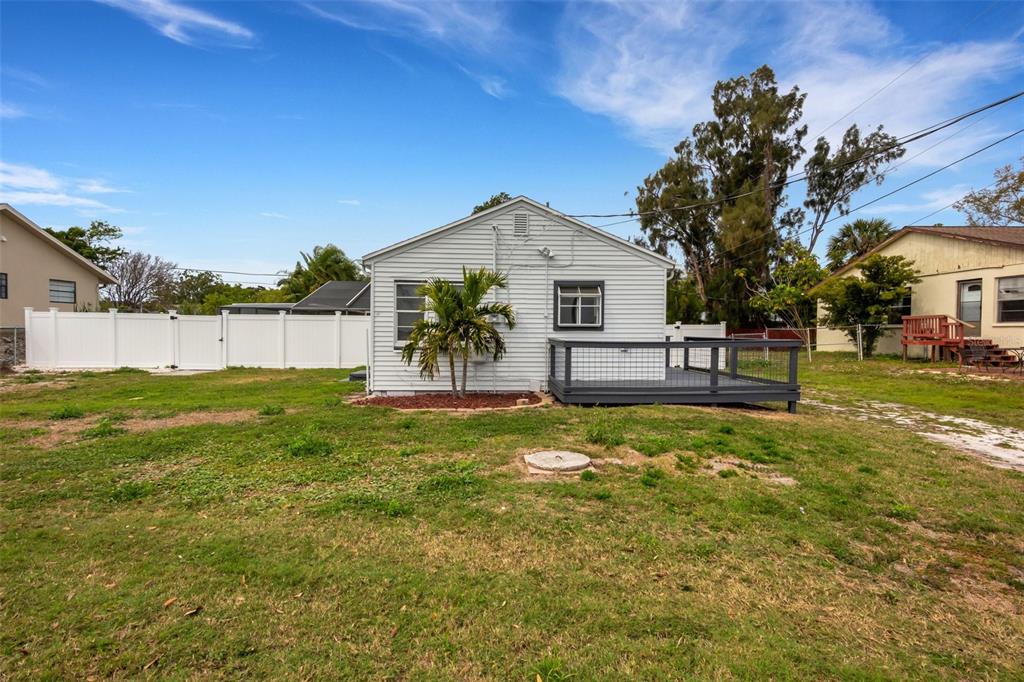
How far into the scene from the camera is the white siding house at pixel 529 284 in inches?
386

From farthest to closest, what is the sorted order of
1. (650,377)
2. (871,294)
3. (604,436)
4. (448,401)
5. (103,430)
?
(871,294), (650,377), (448,401), (103,430), (604,436)

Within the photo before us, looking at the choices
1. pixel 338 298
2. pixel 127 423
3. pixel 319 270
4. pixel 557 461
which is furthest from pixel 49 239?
pixel 557 461

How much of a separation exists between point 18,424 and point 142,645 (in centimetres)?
705

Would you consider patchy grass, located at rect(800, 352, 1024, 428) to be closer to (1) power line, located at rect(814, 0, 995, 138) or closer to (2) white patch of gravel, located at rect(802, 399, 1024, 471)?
(2) white patch of gravel, located at rect(802, 399, 1024, 471)

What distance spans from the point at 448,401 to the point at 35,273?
21348 mm

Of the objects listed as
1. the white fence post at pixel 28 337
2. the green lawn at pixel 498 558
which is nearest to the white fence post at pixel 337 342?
the white fence post at pixel 28 337

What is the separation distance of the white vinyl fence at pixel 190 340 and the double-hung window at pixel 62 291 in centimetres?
683

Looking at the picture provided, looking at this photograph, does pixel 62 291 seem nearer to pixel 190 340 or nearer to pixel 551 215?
pixel 190 340

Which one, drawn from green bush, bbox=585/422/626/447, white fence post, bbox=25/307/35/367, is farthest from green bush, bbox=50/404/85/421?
white fence post, bbox=25/307/35/367

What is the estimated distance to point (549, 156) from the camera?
18750 mm

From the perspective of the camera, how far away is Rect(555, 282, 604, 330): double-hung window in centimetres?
1001

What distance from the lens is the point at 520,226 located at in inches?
389

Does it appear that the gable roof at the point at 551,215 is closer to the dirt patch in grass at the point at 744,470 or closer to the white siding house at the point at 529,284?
the white siding house at the point at 529,284

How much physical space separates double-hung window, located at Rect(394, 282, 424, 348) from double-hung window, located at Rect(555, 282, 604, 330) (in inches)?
115
